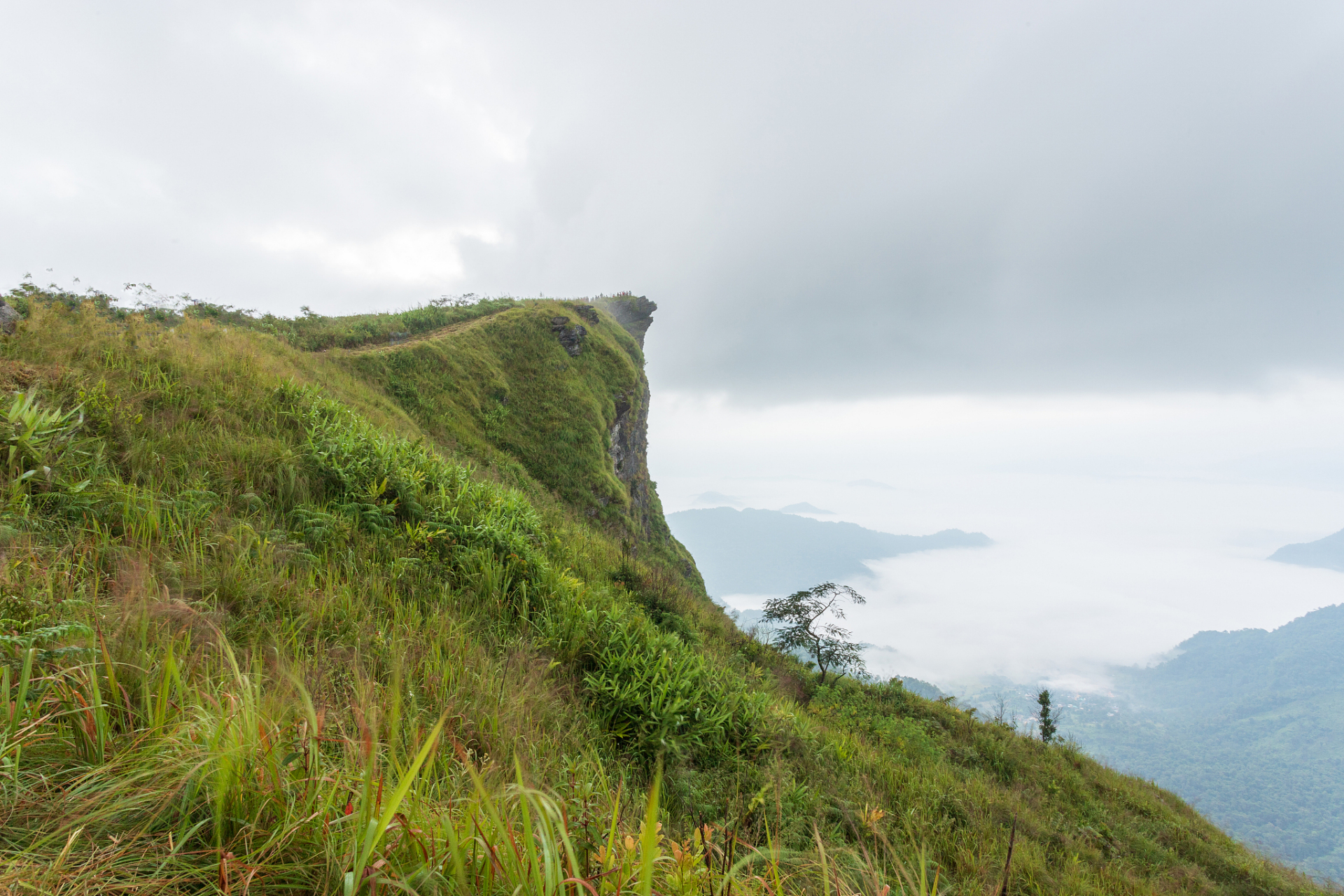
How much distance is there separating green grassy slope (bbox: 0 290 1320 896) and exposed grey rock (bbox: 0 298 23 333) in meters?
0.38

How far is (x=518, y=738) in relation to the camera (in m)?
2.93

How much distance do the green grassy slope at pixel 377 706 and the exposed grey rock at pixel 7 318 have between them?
1.24 ft

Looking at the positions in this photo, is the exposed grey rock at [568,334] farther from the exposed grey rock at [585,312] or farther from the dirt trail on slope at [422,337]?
the exposed grey rock at [585,312]

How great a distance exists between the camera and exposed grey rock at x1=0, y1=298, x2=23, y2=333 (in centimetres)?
533

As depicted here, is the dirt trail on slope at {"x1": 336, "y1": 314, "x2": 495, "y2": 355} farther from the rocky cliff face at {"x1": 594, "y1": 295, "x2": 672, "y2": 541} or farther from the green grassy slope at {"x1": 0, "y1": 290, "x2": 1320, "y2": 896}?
the green grassy slope at {"x1": 0, "y1": 290, "x2": 1320, "y2": 896}

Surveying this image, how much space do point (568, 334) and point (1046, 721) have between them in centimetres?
2703

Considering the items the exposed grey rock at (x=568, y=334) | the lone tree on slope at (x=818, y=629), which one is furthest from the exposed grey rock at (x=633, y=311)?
the lone tree on slope at (x=818, y=629)

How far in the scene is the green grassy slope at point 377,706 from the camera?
138 cm

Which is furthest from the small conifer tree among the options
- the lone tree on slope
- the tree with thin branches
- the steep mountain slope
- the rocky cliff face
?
the steep mountain slope

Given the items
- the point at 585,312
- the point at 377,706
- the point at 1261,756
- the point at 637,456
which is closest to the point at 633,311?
the point at 585,312

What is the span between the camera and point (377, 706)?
2297 millimetres

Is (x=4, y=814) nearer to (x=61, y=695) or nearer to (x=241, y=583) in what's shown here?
(x=61, y=695)

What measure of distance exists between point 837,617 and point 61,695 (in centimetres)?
1481

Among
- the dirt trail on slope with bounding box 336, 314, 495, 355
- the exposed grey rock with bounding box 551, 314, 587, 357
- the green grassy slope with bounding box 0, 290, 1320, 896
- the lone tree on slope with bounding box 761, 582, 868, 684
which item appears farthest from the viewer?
the exposed grey rock with bounding box 551, 314, 587, 357
